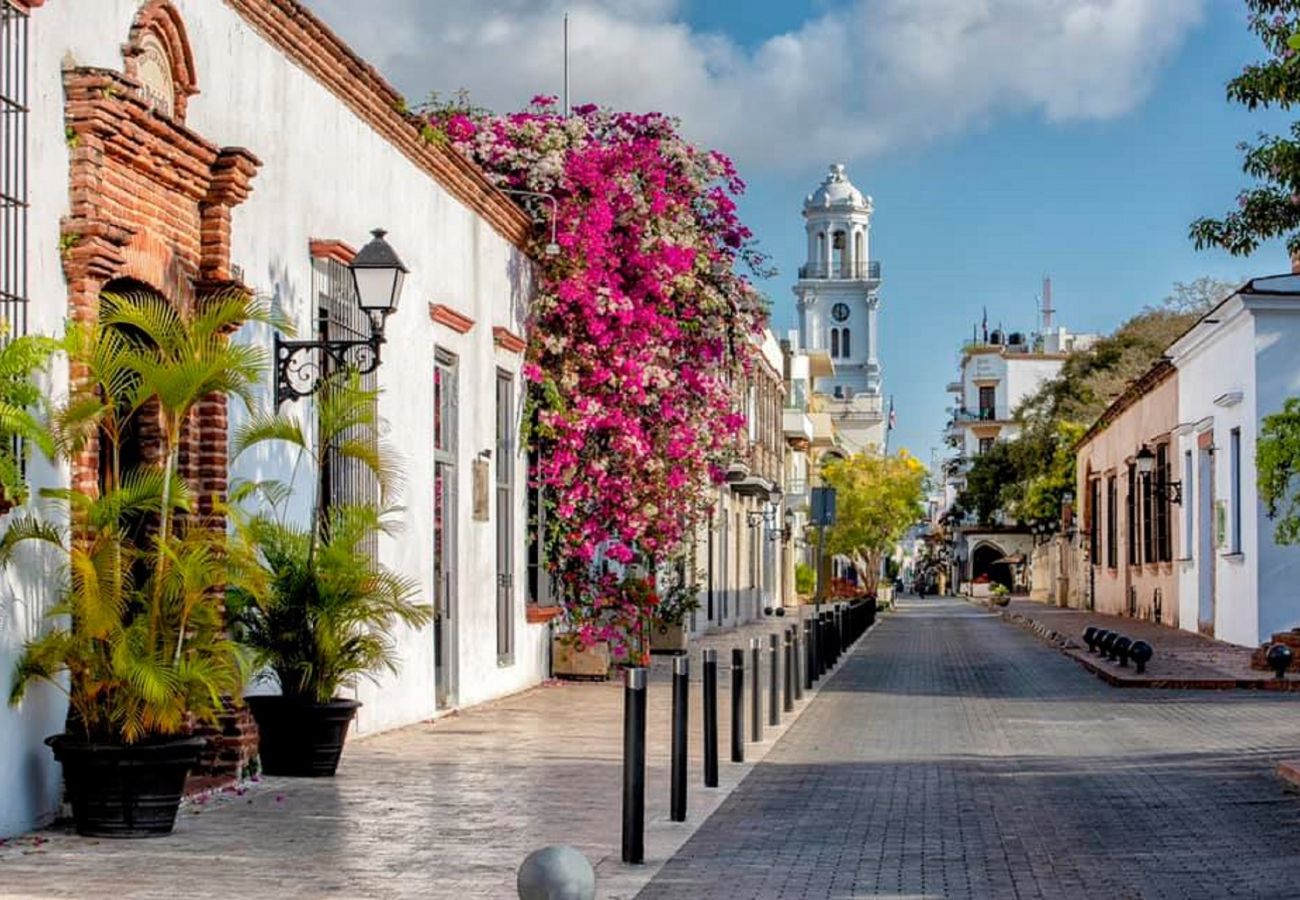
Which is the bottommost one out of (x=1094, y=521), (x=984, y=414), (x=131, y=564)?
(x=131, y=564)

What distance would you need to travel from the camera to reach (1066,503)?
67188mm

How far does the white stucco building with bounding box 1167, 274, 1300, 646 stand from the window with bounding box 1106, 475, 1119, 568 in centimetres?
1336

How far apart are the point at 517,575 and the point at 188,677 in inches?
484

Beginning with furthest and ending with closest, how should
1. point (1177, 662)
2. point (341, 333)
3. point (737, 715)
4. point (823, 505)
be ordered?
point (823, 505) < point (1177, 662) < point (341, 333) < point (737, 715)

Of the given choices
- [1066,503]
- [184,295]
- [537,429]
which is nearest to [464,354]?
[537,429]

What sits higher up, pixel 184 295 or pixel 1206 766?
pixel 184 295

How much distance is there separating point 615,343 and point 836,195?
369 feet

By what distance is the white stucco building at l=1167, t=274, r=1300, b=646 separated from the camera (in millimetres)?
29906

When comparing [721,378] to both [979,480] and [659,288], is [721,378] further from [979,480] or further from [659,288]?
[979,480]

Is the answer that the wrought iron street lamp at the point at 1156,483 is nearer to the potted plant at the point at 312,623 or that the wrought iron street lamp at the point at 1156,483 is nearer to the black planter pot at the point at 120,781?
the potted plant at the point at 312,623

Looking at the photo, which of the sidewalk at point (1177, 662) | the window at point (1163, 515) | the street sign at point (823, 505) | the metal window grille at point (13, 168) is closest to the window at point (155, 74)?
the metal window grille at point (13, 168)

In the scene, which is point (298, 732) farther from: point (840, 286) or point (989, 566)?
point (840, 286)

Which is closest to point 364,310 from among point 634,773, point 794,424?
point 634,773

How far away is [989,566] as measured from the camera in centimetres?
11250
